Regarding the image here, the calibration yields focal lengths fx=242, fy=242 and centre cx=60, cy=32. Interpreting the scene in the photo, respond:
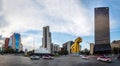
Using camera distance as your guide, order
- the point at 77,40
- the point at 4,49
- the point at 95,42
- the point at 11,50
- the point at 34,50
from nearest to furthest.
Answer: the point at 77,40, the point at 95,42, the point at 34,50, the point at 11,50, the point at 4,49

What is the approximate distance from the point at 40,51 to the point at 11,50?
32.1 m

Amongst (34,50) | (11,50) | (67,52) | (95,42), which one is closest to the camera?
(95,42)

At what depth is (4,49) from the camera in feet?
546

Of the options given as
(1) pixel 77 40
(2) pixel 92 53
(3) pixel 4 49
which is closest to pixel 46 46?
(3) pixel 4 49

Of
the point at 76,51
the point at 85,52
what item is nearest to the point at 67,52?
the point at 76,51

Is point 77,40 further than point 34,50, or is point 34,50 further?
point 34,50

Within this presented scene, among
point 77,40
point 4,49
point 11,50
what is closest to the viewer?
point 77,40

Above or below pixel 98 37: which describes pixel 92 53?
below

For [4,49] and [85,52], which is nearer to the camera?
[85,52]

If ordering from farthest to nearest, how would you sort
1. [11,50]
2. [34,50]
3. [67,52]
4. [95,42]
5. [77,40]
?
[11,50]
[34,50]
[67,52]
[95,42]
[77,40]

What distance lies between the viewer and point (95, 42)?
90.9 meters

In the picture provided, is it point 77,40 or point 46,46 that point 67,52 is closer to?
point 77,40

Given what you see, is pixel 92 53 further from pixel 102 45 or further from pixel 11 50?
pixel 11 50

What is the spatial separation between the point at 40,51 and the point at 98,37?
4377cm
